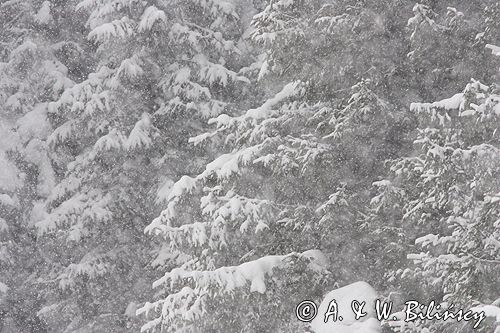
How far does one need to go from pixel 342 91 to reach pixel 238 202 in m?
1.93

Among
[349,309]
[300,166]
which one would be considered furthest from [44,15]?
[349,309]

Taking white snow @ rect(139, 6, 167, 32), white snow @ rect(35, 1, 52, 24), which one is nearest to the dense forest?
white snow @ rect(139, 6, 167, 32)

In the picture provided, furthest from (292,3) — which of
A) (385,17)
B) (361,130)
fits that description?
(361,130)

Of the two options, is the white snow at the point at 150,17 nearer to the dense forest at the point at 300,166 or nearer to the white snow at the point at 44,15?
the dense forest at the point at 300,166

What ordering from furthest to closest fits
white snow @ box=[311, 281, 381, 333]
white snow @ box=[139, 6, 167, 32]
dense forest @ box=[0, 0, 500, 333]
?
1. white snow @ box=[139, 6, 167, 32]
2. white snow @ box=[311, 281, 381, 333]
3. dense forest @ box=[0, 0, 500, 333]

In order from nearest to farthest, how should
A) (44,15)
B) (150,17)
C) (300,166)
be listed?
1. (300,166)
2. (150,17)
3. (44,15)

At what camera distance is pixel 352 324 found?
7.37 meters

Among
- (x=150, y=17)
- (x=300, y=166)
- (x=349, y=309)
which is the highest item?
(x=300, y=166)

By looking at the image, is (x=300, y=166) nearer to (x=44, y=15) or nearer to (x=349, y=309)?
(x=349, y=309)

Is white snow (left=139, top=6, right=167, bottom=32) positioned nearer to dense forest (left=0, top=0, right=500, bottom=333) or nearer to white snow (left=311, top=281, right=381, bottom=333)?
dense forest (left=0, top=0, right=500, bottom=333)

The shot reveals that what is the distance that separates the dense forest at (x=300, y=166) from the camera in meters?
6.77

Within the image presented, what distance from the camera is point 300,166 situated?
8234 mm

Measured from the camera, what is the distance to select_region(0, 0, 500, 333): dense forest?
Result: 677cm

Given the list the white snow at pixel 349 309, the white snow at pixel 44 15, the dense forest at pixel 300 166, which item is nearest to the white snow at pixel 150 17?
the dense forest at pixel 300 166
